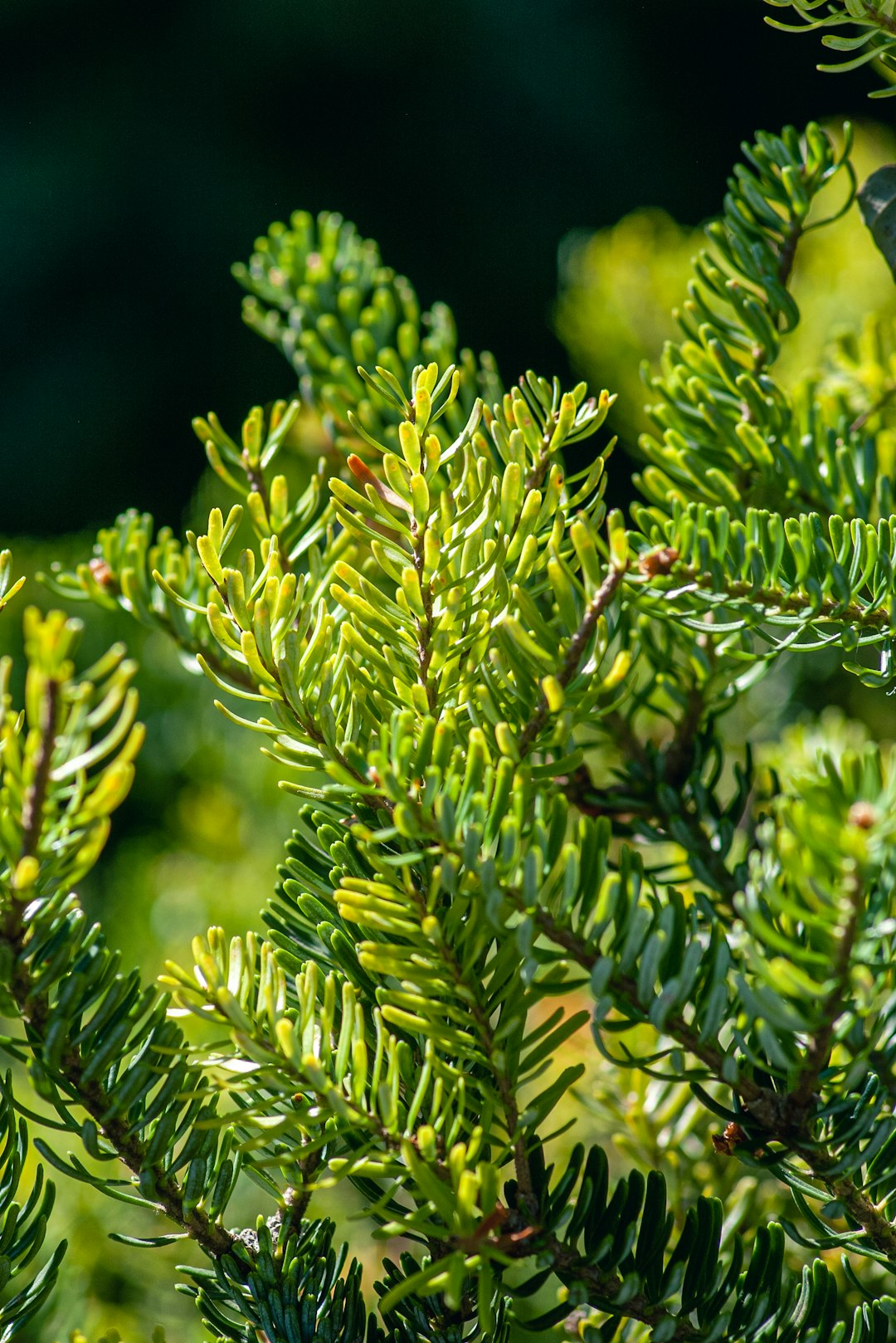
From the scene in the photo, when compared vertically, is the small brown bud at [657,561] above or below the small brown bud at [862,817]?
above

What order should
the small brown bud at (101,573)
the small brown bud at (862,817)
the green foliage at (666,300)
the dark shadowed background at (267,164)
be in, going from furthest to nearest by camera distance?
the dark shadowed background at (267,164) < the green foliage at (666,300) < the small brown bud at (101,573) < the small brown bud at (862,817)

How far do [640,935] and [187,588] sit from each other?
0.54 ft

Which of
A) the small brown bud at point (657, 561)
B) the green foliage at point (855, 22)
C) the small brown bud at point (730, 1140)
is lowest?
the small brown bud at point (730, 1140)

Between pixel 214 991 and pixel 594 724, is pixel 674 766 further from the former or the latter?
pixel 214 991

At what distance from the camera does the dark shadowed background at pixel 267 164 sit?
1.94 metres

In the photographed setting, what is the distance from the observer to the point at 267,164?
211 cm

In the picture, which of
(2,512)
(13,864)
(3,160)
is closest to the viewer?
(13,864)

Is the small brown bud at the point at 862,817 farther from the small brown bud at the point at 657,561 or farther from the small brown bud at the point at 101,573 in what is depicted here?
the small brown bud at the point at 101,573

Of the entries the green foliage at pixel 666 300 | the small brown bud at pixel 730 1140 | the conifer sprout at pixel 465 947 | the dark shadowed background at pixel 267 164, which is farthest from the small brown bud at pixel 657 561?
the dark shadowed background at pixel 267 164

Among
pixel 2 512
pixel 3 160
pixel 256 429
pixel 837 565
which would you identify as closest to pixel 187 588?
pixel 256 429

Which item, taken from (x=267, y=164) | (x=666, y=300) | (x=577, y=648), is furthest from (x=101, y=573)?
(x=267, y=164)

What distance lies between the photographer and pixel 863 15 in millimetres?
226

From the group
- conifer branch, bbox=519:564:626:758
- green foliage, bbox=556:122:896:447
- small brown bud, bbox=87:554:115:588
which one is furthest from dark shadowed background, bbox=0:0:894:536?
conifer branch, bbox=519:564:626:758

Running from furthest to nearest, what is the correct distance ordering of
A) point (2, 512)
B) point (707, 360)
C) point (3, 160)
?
1. point (3, 160)
2. point (2, 512)
3. point (707, 360)
